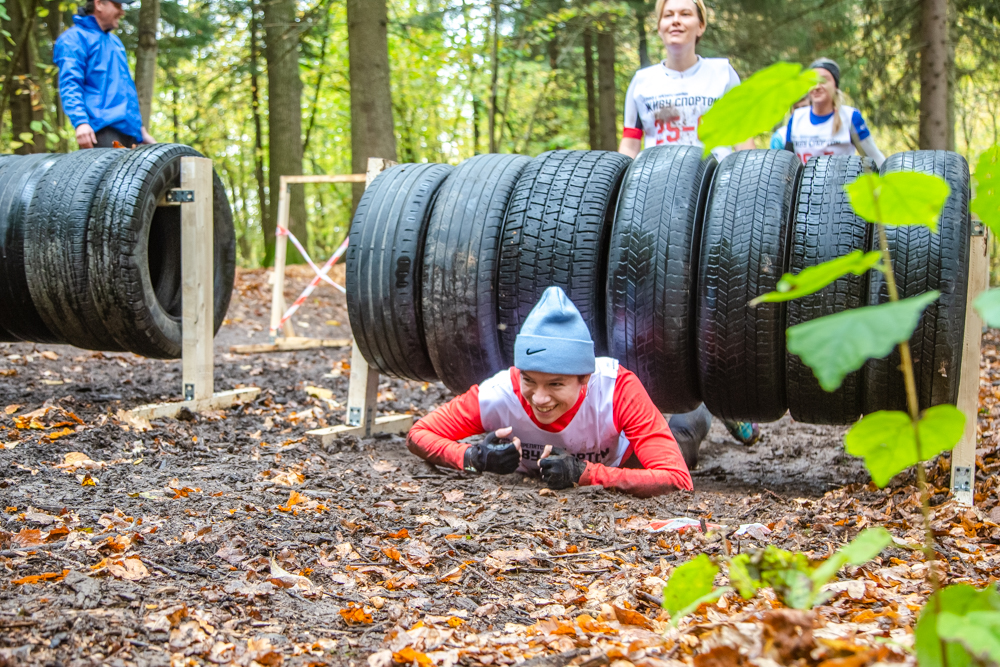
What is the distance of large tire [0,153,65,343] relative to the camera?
5684 mm

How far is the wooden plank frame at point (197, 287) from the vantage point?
19.1 ft

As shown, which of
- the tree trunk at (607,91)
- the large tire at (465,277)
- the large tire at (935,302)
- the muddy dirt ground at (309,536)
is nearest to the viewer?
the muddy dirt ground at (309,536)

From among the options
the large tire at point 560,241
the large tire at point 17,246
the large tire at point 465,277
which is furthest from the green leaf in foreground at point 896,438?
the large tire at point 17,246

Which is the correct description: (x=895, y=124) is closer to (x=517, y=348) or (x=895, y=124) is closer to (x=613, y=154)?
(x=613, y=154)

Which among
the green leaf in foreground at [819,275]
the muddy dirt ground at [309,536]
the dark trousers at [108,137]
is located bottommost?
the muddy dirt ground at [309,536]

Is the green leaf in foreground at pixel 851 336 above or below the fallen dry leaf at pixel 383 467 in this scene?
above

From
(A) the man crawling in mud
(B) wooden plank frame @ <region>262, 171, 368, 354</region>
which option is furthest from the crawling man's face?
(B) wooden plank frame @ <region>262, 171, 368, 354</region>

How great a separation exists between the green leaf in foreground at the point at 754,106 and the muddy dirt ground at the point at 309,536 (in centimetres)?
141

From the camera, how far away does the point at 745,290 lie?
13.6 feet

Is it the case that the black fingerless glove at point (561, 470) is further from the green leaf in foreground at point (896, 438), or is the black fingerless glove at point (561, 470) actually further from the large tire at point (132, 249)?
the large tire at point (132, 249)

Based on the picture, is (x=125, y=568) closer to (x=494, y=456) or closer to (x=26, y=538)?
(x=26, y=538)

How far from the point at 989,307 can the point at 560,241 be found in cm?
339

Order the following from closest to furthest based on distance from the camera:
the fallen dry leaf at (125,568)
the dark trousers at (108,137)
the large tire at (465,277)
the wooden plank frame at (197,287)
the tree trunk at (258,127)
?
1. the fallen dry leaf at (125,568)
2. the large tire at (465,277)
3. the wooden plank frame at (197,287)
4. the dark trousers at (108,137)
5. the tree trunk at (258,127)

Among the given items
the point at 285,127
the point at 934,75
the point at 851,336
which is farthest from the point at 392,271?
the point at 285,127
